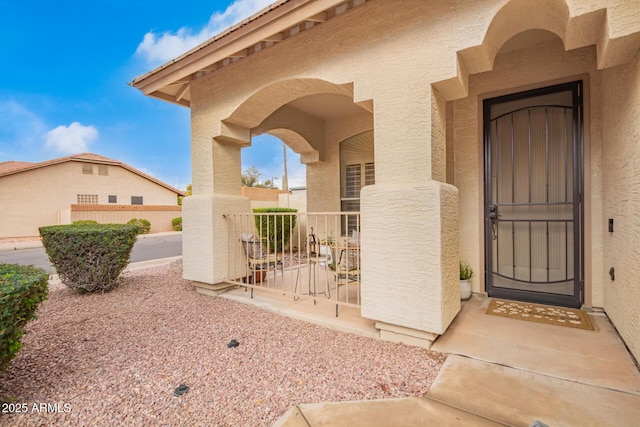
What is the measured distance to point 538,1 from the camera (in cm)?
244

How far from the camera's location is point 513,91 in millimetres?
3971

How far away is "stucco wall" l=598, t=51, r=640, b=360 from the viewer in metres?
2.34

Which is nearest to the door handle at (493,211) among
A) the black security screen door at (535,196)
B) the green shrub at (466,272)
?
the black security screen door at (535,196)


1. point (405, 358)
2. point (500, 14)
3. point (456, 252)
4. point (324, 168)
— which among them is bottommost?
point (405, 358)

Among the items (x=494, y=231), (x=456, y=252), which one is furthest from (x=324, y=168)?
(x=456, y=252)

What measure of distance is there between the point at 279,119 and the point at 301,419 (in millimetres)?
5410

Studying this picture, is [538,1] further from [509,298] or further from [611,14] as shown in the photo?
[509,298]

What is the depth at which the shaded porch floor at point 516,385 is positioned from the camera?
183 cm

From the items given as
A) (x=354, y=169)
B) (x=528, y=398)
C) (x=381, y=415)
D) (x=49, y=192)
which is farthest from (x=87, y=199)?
(x=528, y=398)

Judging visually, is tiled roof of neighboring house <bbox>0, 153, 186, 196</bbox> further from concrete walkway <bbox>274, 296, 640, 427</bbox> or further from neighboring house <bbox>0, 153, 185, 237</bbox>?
concrete walkway <bbox>274, 296, 640, 427</bbox>

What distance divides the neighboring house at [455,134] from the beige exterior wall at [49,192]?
1971 centimetres

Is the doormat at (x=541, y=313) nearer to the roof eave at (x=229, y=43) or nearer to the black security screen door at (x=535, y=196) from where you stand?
the black security screen door at (x=535, y=196)

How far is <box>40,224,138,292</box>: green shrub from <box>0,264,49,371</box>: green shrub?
2.79 metres

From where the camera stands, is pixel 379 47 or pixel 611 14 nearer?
pixel 611 14
